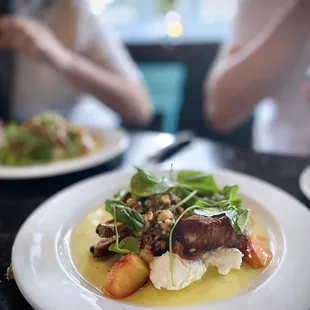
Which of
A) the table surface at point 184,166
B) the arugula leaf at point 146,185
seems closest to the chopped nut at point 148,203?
the arugula leaf at point 146,185

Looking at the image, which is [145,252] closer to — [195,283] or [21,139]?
[195,283]

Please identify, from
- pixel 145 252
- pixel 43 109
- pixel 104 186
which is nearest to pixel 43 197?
pixel 104 186

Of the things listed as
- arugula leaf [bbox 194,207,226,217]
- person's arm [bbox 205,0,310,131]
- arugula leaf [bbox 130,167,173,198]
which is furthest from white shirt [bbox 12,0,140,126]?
arugula leaf [bbox 194,207,226,217]

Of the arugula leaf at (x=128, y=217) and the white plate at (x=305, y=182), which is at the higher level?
the arugula leaf at (x=128, y=217)

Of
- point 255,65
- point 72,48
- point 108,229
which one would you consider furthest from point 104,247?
point 72,48

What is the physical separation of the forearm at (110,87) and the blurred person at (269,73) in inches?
13.9

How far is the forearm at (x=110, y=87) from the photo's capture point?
5.90ft

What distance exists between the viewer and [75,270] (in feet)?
2.28

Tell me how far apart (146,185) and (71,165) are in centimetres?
43

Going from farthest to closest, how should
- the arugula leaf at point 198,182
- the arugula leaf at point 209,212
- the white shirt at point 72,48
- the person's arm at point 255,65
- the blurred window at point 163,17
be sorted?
the blurred window at point 163,17, the white shirt at point 72,48, the person's arm at point 255,65, the arugula leaf at point 198,182, the arugula leaf at point 209,212

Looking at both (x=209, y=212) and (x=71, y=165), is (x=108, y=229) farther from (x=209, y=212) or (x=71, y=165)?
(x=71, y=165)

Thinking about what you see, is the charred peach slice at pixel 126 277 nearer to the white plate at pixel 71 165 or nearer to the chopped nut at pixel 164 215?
the chopped nut at pixel 164 215

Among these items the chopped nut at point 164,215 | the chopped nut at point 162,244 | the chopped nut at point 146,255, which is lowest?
the chopped nut at point 146,255

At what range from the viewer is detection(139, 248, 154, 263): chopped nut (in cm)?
67
